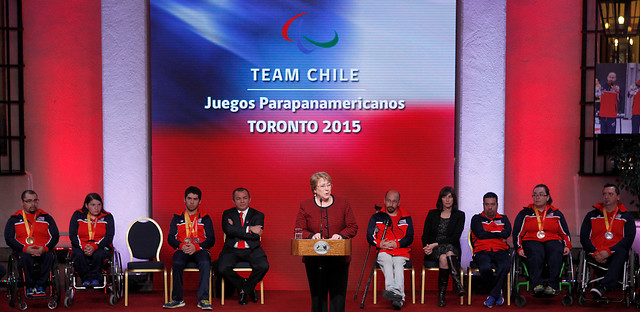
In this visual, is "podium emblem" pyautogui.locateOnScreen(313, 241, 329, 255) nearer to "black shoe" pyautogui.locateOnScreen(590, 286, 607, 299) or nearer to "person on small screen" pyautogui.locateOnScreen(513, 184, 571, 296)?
"person on small screen" pyautogui.locateOnScreen(513, 184, 571, 296)

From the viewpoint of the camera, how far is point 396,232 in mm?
7070

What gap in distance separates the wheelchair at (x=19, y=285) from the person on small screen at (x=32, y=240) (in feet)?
0.13

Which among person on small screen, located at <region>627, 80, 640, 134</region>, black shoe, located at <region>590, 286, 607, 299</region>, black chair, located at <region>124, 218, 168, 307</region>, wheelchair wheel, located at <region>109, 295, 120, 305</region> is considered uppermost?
person on small screen, located at <region>627, 80, 640, 134</region>

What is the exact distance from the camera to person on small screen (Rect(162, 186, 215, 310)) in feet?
22.1

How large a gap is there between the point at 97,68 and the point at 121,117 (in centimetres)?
79

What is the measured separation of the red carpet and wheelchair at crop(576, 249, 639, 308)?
3.6 inches

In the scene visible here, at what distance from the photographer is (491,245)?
6.93 metres

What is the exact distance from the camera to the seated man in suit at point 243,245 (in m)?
6.89

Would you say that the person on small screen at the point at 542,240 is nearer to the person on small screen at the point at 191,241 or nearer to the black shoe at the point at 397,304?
the black shoe at the point at 397,304

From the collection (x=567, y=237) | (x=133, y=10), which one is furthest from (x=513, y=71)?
(x=133, y=10)

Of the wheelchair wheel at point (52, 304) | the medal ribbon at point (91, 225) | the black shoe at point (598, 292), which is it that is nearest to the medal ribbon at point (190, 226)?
the medal ribbon at point (91, 225)

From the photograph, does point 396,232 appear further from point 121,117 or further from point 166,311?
point 121,117

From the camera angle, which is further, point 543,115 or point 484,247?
point 543,115

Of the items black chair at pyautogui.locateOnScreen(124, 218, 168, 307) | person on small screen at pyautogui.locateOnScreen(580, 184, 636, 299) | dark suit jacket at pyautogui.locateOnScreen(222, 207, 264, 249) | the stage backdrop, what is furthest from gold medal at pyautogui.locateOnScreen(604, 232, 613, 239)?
black chair at pyautogui.locateOnScreen(124, 218, 168, 307)
